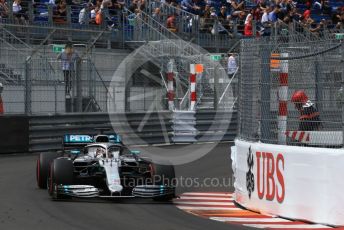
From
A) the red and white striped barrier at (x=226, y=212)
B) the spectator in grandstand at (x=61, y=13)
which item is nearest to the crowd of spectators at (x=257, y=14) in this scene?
the spectator in grandstand at (x=61, y=13)

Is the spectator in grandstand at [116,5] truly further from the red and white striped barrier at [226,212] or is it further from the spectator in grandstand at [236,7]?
the red and white striped barrier at [226,212]

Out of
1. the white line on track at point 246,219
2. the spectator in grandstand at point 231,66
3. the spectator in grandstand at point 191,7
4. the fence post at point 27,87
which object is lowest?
the white line on track at point 246,219

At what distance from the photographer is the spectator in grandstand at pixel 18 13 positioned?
24.8 m

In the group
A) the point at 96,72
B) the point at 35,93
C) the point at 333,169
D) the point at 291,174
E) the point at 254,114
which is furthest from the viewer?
the point at 96,72

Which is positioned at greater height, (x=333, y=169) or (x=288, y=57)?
(x=288, y=57)

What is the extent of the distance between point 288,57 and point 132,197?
3.13 meters

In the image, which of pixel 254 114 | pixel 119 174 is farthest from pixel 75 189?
pixel 254 114

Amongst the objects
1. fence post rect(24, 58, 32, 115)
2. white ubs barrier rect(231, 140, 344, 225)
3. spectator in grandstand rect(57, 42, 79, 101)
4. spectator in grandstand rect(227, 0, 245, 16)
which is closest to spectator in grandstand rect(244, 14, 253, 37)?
spectator in grandstand rect(227, 0, 245, 16)

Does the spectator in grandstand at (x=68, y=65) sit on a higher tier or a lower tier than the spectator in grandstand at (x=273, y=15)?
lower

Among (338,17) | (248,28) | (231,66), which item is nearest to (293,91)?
(231,66)

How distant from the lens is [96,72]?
69.7ft

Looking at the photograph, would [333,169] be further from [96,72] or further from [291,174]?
[96,72]

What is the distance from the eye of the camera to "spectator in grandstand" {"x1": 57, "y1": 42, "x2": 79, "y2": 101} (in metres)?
20.4

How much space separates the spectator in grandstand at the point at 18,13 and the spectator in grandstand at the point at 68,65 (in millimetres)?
4545
